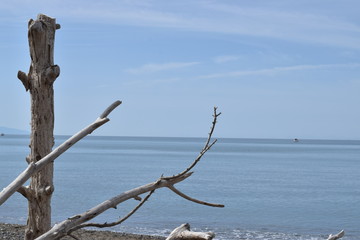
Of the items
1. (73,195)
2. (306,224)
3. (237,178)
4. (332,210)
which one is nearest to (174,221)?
(306,224)

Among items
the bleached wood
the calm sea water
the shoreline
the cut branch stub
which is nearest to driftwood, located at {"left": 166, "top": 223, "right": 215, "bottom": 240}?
the bleached wood

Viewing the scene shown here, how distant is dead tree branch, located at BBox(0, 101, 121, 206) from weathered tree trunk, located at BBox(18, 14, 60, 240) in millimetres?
1425

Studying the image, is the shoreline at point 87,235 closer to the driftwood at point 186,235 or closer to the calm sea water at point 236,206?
the calm sea water at point 236,206

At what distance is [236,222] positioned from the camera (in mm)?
25219

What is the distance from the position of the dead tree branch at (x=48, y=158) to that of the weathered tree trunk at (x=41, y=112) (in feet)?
4.67

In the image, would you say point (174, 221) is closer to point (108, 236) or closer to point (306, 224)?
point (306, 224)

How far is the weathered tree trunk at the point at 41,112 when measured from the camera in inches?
234

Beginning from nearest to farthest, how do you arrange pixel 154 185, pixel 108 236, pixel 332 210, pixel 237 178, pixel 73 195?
pixel 154 185, pixel 108 236, pixel 332 210, pixel 73 195, pixel 237 178

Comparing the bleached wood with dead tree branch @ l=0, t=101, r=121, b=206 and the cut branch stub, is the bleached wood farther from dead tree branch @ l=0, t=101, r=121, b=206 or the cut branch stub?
the cut branch stub

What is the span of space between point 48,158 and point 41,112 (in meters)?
1.58

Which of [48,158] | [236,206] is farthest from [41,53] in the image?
[236,206]

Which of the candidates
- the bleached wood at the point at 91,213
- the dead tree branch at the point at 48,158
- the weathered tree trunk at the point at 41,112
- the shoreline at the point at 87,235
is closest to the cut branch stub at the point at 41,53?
the weathered tree trunk at the point at 41,112

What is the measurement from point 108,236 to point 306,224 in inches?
405

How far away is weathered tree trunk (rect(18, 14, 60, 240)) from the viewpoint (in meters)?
5.95
